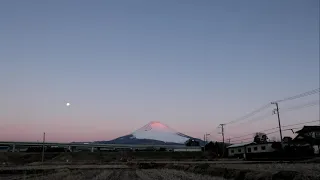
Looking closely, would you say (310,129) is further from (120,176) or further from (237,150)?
(120,176)

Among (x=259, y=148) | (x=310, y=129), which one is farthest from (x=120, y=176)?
(x=310, y=129)

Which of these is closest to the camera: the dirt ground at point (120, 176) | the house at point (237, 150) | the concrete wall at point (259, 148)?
the dirt ground at point (120, 176)

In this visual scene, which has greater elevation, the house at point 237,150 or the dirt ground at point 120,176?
the house at point 237,150

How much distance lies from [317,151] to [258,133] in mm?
67309

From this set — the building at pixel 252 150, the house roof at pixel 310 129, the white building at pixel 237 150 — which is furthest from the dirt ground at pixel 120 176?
the house roof at pixel 310 129

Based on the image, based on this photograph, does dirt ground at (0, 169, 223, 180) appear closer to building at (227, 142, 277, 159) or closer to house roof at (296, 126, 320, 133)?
building at (227, 142, 277, 159)

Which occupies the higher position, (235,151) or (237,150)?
(237,150)

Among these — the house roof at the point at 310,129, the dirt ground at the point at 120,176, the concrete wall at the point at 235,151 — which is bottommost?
the dirt ground at the point at 120,176

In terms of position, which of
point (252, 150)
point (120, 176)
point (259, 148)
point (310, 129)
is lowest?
point (120, 176)

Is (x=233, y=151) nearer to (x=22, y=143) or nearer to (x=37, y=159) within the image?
(x=37, y=159)

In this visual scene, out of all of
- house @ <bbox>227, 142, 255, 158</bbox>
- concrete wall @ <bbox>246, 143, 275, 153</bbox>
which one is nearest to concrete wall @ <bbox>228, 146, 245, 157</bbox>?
house @ <bbox>227, 142, 255, 158</bbox>

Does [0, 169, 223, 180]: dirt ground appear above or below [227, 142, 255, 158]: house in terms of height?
below

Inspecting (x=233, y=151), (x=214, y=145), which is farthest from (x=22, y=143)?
(x=233, y=151)

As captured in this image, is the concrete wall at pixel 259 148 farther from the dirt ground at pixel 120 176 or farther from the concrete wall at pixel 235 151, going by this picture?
the dirt ground at pixel 120 176
